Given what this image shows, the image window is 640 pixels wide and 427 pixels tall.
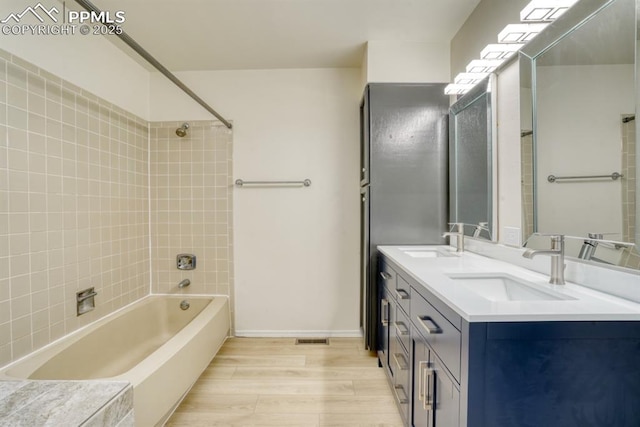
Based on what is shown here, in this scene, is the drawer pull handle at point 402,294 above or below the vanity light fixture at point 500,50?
below

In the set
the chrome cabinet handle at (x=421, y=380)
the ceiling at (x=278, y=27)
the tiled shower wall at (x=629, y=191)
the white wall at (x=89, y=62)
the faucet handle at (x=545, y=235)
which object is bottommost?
the chrome cabinet handle at (x=421, y=380)

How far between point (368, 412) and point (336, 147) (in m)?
1.93

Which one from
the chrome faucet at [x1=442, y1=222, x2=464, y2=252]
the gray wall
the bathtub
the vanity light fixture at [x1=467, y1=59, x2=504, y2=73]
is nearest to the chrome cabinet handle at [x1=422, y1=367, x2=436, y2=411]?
the chrome faucet at [x1=442, y1=222, x2=464, y2=252]

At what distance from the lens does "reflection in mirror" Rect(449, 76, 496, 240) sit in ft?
5.30

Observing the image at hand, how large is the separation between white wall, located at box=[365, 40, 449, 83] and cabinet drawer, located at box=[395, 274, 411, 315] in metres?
1.49

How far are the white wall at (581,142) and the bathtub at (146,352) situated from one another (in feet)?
6.32

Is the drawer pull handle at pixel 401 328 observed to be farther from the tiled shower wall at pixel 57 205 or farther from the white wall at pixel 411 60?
the tiled shower wall at pixel 57 205

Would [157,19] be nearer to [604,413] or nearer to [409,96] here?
[409,96]

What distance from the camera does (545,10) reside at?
1141mm

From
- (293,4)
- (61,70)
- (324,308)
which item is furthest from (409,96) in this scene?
(61,70)

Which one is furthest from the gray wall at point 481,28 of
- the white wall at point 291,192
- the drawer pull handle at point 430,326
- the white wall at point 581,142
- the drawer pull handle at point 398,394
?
the drawer pull handle at point 398,394

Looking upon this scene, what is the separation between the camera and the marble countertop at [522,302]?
0.78 meters

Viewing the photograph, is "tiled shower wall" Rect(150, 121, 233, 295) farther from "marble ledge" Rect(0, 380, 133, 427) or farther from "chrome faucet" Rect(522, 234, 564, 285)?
"chrome faucet" Rect(522, 234, 564, 285)

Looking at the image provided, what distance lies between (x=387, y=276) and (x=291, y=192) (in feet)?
3.73
